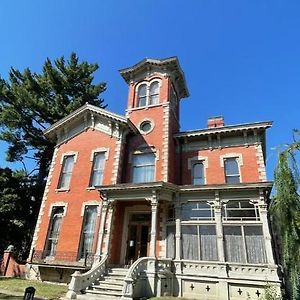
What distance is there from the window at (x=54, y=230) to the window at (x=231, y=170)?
1084 centimetres

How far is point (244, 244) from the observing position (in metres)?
12.6

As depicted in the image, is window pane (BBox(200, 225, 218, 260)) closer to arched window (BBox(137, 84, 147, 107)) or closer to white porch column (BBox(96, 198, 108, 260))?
white porch column (BBox(96, 198, 108, 260))

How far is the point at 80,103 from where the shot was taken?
29625 millimetres

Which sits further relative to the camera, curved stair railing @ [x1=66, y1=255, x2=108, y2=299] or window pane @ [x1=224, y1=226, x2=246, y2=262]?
window pane @ [x1=224, y1=226, x2=246, y2=262]

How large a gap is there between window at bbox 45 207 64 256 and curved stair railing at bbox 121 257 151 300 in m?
6.77

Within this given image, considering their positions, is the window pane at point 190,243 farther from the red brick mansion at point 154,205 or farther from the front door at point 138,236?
the front door at point 138,236

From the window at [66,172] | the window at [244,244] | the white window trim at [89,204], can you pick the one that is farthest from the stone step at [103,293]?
the window at [66,172]

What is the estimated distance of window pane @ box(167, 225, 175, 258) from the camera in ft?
45.3

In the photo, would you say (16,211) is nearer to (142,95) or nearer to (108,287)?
(108,287)

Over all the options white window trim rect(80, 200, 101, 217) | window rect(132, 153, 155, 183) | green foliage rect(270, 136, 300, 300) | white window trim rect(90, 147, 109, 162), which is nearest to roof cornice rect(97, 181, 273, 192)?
white window trim rect(80, 200, 101, 217)

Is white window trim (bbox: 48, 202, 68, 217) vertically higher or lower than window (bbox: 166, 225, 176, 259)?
higher

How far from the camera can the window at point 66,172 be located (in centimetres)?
1839

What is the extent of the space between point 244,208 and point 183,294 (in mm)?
5063

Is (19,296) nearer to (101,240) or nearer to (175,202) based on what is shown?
(101,240)
